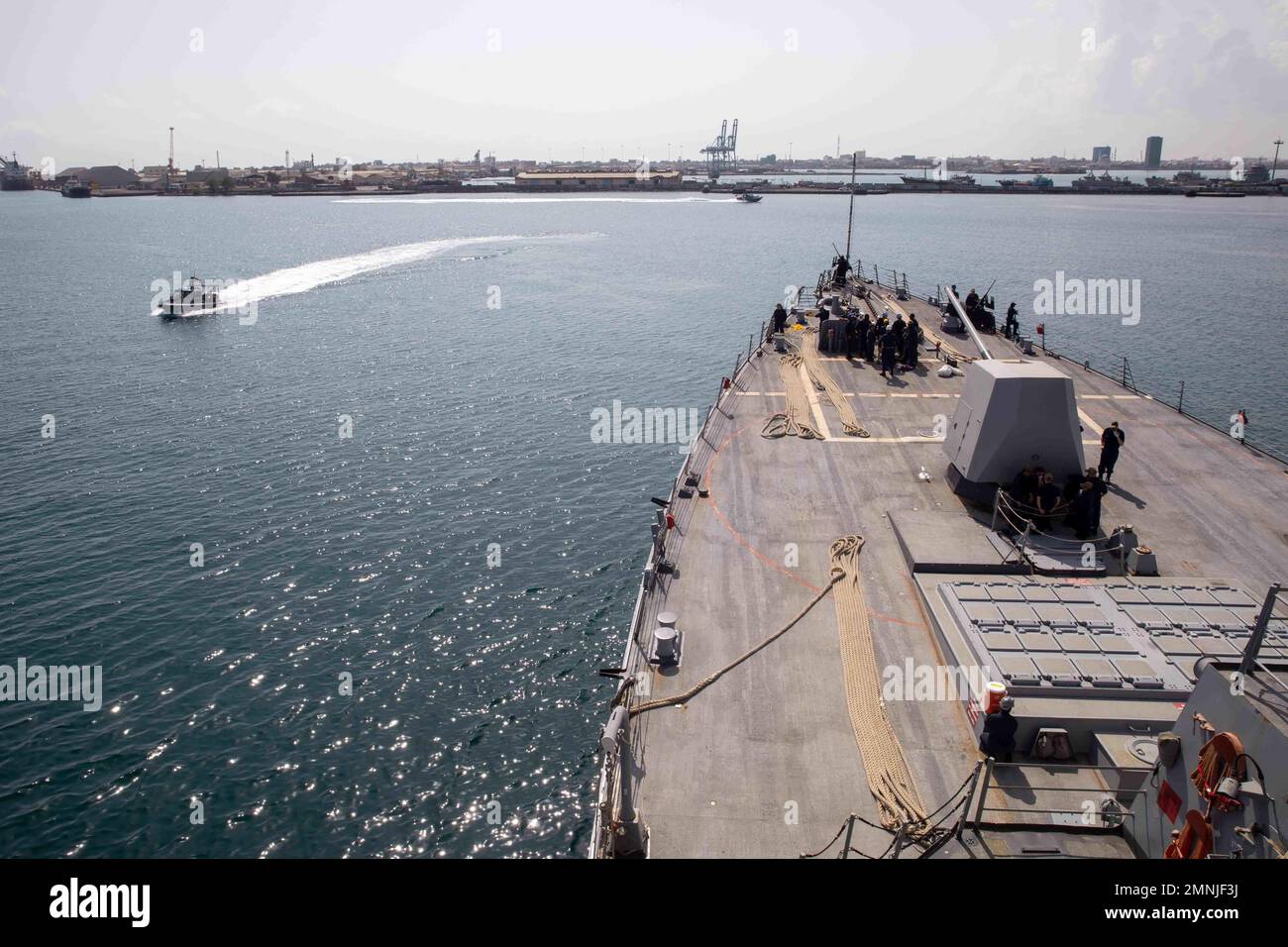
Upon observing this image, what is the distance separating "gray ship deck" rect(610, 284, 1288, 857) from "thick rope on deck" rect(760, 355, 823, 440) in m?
0.49

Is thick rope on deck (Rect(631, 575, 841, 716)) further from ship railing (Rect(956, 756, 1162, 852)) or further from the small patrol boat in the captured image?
the small patrol boat

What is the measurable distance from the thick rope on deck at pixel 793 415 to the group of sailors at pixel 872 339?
12.1 feet

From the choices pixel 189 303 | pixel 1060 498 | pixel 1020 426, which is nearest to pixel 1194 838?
pixel 1060 498

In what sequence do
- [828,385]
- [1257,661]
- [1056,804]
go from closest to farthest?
[1257,661] < [1056,804] < [828,385]

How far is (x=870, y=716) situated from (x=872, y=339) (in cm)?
2714

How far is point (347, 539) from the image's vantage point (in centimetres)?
3005

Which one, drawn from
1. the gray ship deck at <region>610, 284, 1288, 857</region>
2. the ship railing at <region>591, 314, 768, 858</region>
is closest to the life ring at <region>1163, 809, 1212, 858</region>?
the gray ship deck at <region>610, 284, 1288, 857</region>

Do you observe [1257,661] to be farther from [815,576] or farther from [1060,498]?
[1060,498]

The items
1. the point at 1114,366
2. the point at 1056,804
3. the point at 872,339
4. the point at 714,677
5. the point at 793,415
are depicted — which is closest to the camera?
the point at 1056,804

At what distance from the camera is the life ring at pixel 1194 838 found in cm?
913

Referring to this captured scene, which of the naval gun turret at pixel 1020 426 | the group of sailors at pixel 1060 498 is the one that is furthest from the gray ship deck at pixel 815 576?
the group of sailors at pixel 1060 498

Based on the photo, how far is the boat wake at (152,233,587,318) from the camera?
3171 inches

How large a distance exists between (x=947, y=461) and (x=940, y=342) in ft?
57.6
